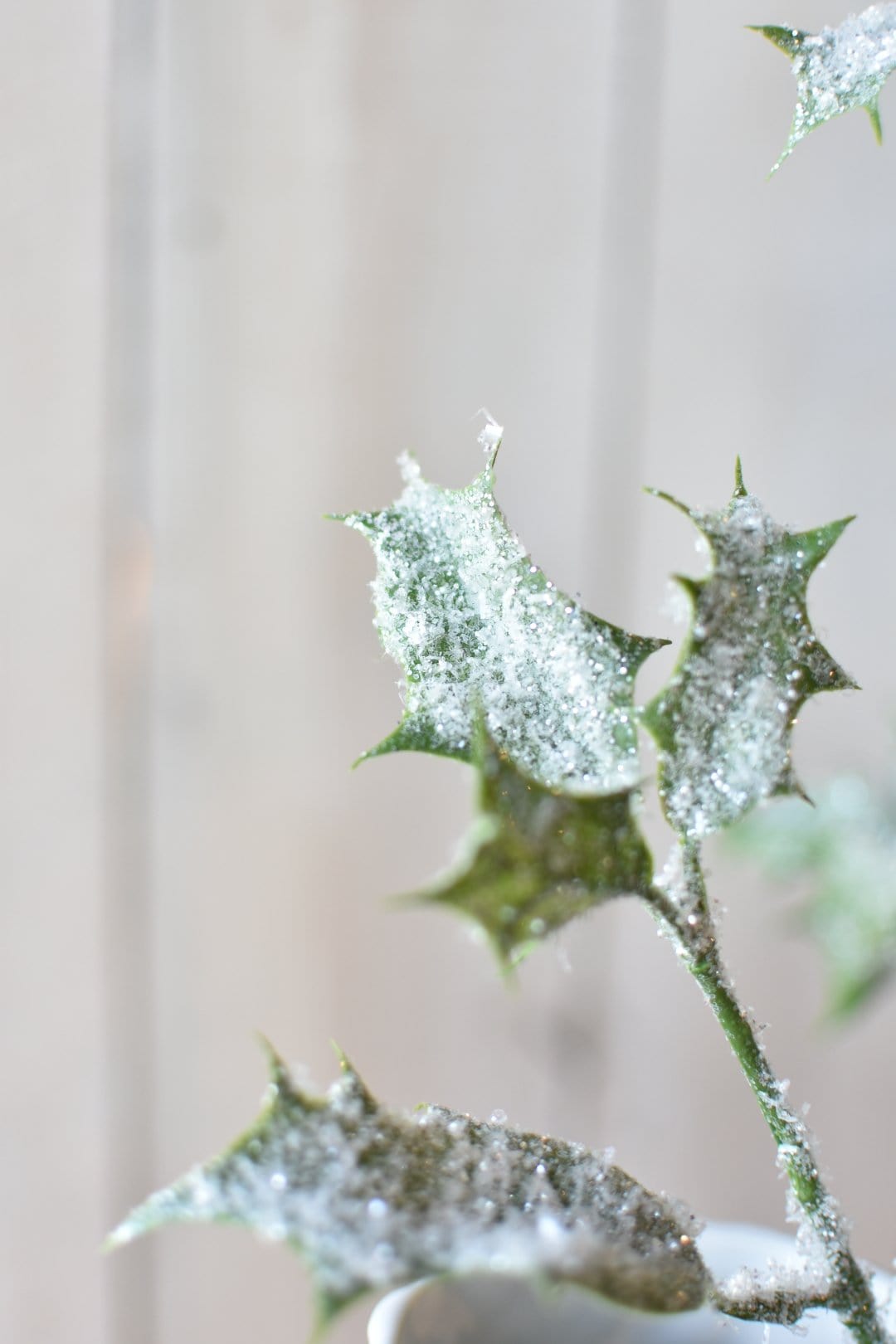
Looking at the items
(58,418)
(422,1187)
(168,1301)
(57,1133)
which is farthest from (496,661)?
(168,1301)

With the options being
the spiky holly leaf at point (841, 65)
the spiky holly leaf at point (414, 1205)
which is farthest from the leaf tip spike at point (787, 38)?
the spiky holly leaf at point (414, 1205)

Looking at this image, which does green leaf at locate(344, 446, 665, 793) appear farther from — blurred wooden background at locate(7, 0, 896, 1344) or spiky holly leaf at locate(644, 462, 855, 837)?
blurred wooden background at locate(7, 0, 896, 1344)

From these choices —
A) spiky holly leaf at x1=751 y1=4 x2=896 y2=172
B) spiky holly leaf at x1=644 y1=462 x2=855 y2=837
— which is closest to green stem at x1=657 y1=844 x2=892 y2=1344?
spiky holly leaf at x1=644 y1=462 x2=855 y2=837

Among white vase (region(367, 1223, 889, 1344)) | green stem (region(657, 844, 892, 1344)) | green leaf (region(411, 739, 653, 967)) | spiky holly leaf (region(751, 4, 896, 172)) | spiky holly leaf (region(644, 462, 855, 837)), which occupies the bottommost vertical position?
white vase (region(367, 1223, 889, 1344))

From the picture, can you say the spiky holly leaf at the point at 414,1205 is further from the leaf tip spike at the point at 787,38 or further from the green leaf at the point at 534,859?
the leaf tip spike at the point at 787,38

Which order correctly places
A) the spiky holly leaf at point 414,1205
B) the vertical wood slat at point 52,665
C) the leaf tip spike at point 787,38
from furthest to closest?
the vertical wood slat at point 52,665
the leaf tip spike at point 787,38
the spiky holly leaf at point 414,1205

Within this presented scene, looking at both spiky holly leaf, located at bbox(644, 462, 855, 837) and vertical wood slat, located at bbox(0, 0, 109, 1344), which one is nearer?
spiky holly leaf, located at bbox(644, 462, 855, 837)

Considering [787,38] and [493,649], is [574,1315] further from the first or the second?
[787,38]
